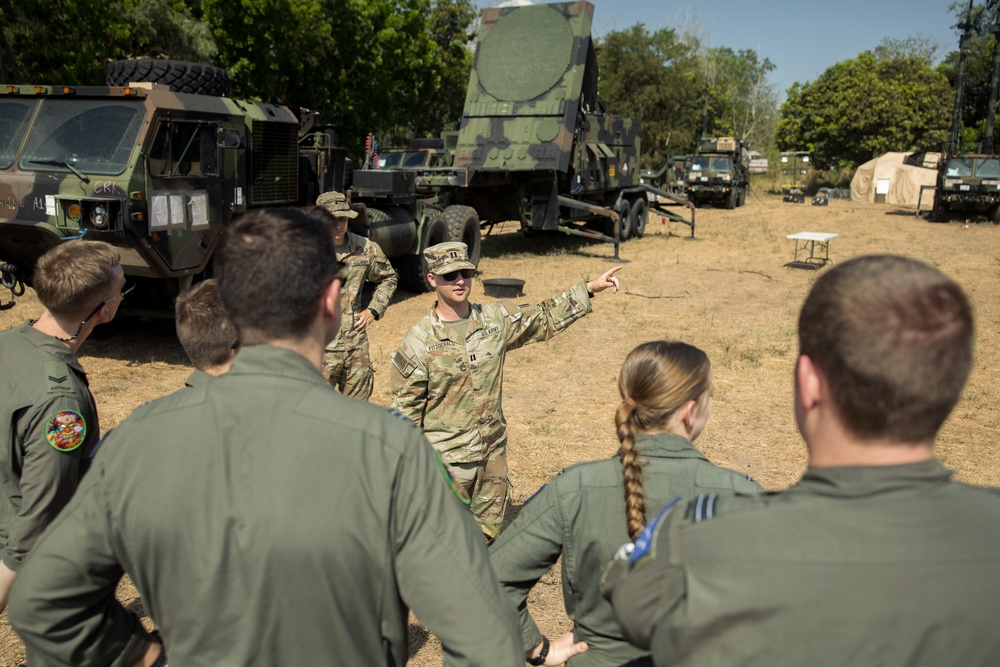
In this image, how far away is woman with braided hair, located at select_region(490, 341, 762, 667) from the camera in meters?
1.85

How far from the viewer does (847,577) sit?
112 centimetres

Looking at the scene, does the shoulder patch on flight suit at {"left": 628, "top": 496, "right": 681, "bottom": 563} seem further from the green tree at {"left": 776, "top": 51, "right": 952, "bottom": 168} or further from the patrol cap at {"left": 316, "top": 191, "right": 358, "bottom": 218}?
the green tree at {"left": 776, "top": 51, "right": 952, "bottom": 168}

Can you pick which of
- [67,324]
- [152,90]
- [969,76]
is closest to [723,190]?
[969,76]

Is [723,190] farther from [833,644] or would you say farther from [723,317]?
[833,644]

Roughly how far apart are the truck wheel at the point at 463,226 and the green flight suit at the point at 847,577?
9883 millimetres

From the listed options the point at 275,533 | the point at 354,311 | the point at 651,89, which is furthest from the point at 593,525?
the point at 651,89

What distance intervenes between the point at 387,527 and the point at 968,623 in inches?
33.5

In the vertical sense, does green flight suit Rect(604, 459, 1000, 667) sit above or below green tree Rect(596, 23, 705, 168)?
below

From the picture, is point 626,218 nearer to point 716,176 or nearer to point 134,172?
point 716,176

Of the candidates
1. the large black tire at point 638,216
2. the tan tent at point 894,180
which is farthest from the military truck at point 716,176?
the large black tire at point 638,216

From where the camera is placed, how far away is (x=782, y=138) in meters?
42.1

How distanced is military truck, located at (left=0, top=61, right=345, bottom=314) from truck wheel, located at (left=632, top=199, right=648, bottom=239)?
11221 millimetres

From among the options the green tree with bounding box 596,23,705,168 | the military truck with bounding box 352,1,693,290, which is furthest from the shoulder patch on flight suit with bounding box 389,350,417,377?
the green tree with bounding box 596,23,705,168

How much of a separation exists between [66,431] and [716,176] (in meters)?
26.3
